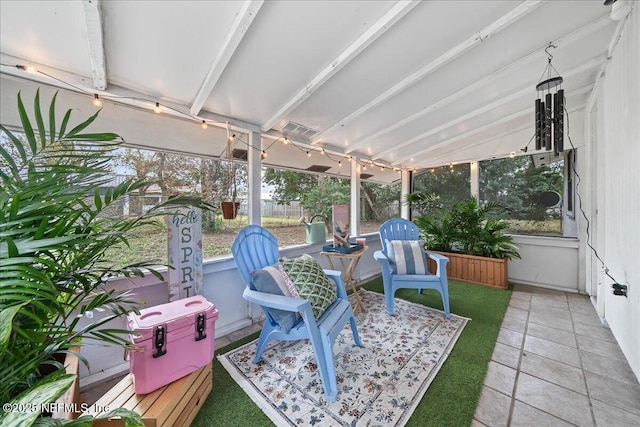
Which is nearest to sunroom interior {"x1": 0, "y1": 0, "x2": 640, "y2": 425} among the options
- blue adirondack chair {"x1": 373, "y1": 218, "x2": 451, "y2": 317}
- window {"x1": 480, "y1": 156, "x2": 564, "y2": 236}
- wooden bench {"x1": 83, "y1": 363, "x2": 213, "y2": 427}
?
window {"x1": 480, "y1": 156, "x2": 564, "y2": 236}

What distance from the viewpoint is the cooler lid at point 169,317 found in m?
1.33

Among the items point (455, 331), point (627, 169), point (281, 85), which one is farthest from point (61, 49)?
point (627, 169)

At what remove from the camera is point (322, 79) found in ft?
6.27

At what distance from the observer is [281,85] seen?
6.61ft

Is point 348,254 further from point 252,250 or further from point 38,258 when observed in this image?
point 38,258

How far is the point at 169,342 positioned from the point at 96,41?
5.86ft

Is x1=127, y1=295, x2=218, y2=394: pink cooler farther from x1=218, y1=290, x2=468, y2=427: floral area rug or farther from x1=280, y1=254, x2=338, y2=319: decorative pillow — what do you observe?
x1=280, y1=254, x2=338, y2=319: decorative pillow

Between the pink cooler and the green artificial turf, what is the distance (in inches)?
11.4

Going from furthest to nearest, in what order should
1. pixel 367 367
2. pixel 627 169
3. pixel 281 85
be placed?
1. pixel 281 85
2. pixel 367 367
3. pixel 627 169

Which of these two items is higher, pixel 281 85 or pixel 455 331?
pixel 281 85

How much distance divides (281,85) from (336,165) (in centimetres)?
189

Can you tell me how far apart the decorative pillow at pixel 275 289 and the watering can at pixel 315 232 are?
1.57m

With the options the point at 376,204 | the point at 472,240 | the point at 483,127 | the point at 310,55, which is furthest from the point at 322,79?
the point at 472,240

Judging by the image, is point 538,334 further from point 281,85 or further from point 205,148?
point 205,148
